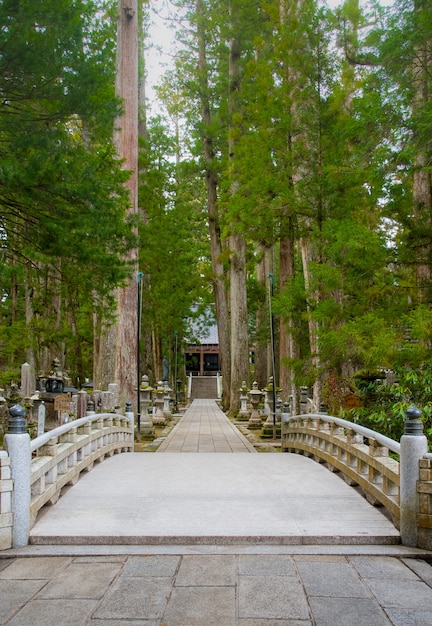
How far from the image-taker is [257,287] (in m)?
30.0

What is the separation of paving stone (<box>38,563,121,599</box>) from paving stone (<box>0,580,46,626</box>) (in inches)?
3.2

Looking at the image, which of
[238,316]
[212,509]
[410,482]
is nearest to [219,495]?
[212,509]

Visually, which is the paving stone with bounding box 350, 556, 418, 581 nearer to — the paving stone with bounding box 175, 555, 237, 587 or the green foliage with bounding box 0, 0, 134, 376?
the paving stone with bounding box 175, 555, 237, 587

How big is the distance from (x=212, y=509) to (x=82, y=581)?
6.34ft

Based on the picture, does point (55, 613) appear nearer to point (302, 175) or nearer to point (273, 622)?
point (273, 622)

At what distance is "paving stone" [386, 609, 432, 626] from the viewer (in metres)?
3.25

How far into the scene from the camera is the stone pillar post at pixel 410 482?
470 centimetres

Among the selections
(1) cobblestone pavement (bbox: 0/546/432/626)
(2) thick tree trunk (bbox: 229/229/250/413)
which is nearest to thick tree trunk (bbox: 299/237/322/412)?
(1) cobblestone pavement (bbox: 0/546/432/626)

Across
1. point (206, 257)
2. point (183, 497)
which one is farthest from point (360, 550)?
point (206, 257)

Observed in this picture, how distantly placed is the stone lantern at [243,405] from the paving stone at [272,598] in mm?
18036

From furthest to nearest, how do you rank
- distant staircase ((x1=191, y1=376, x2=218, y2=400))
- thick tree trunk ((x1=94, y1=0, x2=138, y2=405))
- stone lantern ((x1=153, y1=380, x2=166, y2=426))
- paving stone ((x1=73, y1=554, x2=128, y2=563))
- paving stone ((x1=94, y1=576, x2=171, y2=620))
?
distant staircase ((x1=191, y1=376, x2=218, y2=400)) → stone lantern ((x1=153, y1=380, x2=166, y2=426)) → thick tree trunk ((x1=94, y1=0, x2=138, y2=405)) → paving stone ((x1=73, y1=554, x2=128, y2=563)) → paving stone ((x1=94, y1=576, x2=171, y2=620))

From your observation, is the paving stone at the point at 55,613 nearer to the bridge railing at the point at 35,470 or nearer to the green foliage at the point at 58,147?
the bridge railing at the point at 35,470

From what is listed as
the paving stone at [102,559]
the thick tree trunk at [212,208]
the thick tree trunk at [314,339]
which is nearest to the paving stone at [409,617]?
the paving stone at [102,559]

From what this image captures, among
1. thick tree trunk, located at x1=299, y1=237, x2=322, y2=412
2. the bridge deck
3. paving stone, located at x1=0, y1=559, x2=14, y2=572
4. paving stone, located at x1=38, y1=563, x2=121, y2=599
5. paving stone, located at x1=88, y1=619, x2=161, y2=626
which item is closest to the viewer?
paving stone, located at x1=88, y1=619, x2=161, y2=626
